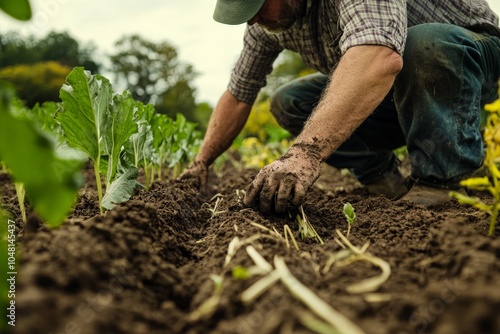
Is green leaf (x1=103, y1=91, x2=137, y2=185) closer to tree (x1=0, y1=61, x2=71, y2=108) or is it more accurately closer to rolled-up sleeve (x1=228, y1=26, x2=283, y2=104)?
rolled-up sleeve (x1=228, y1=26, x2=283, y2=104)

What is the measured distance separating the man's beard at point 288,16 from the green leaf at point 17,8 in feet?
5.69

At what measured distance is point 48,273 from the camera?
80 centimetres

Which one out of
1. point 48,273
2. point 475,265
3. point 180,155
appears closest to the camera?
point 48,273

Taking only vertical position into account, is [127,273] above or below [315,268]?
above

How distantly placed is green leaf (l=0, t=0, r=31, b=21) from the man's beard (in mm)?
1735

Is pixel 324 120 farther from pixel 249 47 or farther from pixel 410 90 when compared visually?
pixel 249 47

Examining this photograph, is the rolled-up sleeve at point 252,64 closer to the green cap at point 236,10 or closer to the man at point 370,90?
the man at point 370,90

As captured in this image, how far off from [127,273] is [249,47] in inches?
89.5

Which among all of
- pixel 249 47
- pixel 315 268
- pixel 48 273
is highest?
pixel 249 47

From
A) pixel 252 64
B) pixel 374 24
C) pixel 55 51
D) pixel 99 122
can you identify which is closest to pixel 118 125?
pixel 99 122

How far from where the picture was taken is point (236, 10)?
226 cm

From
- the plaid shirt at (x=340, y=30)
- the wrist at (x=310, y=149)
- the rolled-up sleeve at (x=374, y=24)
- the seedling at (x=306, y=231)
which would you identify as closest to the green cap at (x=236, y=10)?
the plaid shirt at (x=340, y=30)

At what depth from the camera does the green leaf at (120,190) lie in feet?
5.66

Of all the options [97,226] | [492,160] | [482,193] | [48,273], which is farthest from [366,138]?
[48,273]
